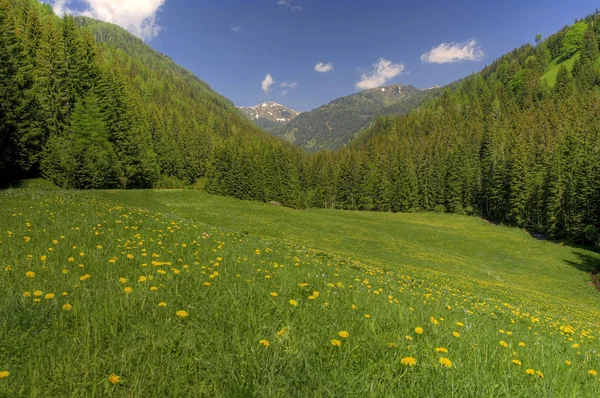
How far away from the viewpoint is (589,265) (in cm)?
3859

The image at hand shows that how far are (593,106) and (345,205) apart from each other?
88827 mm

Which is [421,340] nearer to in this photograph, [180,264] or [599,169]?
[180,264]

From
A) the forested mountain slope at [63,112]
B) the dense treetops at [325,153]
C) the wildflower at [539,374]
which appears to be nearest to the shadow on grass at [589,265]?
the dense treetops at [325,153]

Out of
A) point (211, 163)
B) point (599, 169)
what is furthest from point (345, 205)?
point (599, 169)

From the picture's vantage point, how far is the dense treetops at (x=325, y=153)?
43938 millimetres

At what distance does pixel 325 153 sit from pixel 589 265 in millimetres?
96386

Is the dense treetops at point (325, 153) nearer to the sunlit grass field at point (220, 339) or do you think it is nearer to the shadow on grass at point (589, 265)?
the shadow on grass at point (589, 265)

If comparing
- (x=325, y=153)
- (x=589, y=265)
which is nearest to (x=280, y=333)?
(x=589, y=265)

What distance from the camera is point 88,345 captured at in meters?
3.10

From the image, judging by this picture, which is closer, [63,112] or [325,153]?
[63,112]

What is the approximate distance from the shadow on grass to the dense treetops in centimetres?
1279

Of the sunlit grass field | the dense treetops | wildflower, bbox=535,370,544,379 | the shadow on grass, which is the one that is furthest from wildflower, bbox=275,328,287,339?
the dense treetops

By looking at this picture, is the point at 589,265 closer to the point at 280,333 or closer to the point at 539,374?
the point at 539,374

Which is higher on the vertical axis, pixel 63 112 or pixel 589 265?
pixel 63 112
